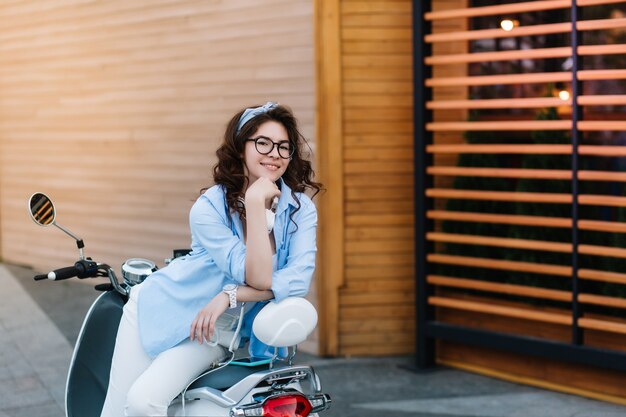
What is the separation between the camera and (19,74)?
9898 mm

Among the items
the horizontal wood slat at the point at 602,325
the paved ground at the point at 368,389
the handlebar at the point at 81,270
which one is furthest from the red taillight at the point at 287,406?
the horizontal wood slat at the point at 602,325

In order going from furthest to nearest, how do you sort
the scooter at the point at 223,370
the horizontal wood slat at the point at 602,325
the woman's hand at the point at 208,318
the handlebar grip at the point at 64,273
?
the horizontal wood slat at the point at 602,325 < the handlebar grip at the point at 64,273 < the woman's hand at the point at 208,318 < the scooter at the point at 223,370

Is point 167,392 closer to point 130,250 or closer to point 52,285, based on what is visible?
point 130,250

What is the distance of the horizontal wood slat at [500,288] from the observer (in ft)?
19.1

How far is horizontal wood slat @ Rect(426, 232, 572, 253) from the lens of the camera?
19.0 ft

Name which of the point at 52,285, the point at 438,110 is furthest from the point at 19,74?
the point at 438,110

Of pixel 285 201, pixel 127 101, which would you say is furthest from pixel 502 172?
pixel 127 101

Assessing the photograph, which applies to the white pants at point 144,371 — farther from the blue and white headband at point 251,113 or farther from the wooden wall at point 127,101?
the wooden wall at point 127,101

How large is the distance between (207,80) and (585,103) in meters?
3.15

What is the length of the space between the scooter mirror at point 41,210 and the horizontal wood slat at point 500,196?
10.4ft

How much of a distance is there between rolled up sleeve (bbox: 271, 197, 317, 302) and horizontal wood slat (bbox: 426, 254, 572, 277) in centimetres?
267

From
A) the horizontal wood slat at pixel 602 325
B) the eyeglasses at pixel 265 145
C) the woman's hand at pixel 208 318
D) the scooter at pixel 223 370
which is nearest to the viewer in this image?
the scooter at pixel 223 370

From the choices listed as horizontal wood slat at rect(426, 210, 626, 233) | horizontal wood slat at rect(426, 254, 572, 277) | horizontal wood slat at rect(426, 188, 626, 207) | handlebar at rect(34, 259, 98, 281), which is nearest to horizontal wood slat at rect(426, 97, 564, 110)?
horizontal wood slat at rect(426, 188, 626, 207)

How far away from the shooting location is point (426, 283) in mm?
6414
